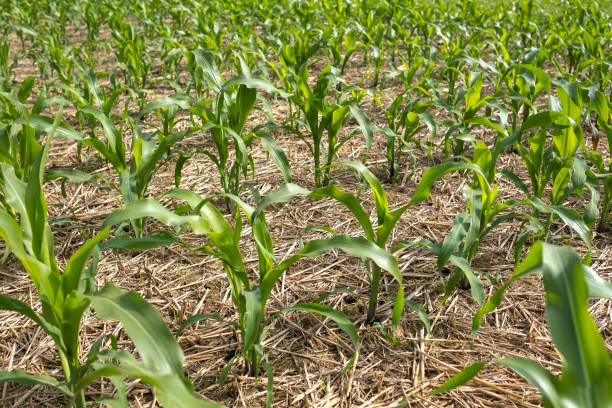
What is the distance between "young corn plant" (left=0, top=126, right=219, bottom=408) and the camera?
30.7 inches

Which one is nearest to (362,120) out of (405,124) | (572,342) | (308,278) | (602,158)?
(405,124)

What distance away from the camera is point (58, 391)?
1.22 m

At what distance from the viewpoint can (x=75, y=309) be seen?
930 millimetres

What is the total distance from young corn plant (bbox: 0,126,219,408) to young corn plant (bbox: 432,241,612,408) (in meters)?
0.51

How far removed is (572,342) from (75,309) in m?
0.84

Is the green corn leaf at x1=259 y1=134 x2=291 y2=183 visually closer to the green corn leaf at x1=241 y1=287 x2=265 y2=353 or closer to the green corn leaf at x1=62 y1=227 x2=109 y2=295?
the green corn leaf at x1=241 y1=287 x2=265 y2=353

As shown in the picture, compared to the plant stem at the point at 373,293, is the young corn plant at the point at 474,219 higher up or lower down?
higher up

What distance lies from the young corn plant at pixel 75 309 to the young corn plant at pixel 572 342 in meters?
0.51

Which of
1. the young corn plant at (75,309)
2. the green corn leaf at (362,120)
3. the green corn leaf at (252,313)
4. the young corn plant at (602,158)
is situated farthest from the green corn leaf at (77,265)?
the young corn plant at (602,158)

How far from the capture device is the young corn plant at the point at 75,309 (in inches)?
30.7

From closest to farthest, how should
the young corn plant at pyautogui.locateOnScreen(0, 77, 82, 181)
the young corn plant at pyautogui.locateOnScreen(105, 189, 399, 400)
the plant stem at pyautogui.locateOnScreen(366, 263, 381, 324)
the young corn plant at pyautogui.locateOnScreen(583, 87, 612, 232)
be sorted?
1. the young corn plant at pyautogui.locateOnScreen(105, 189, 399, 400)
2. the plant stem at pyautogui.locateOnScreen(366, 263, 381, 324)
3. the young corn plant at pyautogui.locateOnScreen(0, 77, 82, 181)
4. the young corn plant at pyautogui.locateOnScreen(583, 87, 612, 232)

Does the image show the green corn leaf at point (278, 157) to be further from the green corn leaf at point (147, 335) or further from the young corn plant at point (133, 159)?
the green corn leaf at point (147, 335)

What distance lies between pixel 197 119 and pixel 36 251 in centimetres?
199

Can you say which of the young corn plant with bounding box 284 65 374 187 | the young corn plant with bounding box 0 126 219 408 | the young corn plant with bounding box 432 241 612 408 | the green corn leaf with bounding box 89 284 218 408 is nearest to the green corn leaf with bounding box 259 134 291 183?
the young corn plant with bounding box 284 65 374 187
